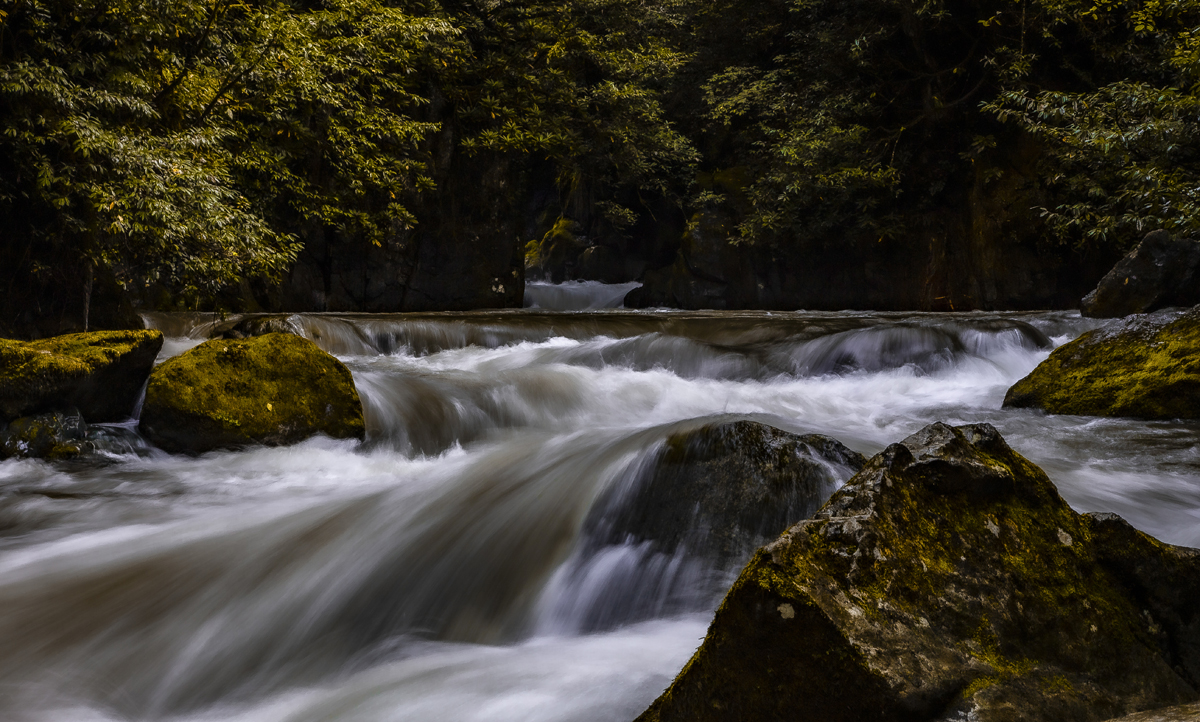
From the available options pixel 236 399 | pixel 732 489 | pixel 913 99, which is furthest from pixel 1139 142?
pixel 236 399

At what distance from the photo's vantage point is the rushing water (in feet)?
8.82

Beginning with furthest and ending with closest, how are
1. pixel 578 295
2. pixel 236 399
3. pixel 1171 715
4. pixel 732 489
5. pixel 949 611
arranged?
pixel 578 295
pixel 236 399
pixel 732 489
pixel 949 611
pixel 1171 715

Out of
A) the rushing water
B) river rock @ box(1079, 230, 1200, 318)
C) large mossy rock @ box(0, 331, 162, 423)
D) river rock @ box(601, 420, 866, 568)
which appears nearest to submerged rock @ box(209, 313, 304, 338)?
the rushing water

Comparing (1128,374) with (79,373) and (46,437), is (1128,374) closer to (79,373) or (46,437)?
(79,373)

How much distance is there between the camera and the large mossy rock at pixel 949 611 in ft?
5.17

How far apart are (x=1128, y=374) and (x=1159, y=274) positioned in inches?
159

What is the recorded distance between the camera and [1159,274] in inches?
350

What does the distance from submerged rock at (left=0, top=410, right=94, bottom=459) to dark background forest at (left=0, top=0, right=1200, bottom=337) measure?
6.49 ft

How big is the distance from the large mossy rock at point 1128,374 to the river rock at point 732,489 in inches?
161

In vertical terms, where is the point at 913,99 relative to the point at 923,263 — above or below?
above

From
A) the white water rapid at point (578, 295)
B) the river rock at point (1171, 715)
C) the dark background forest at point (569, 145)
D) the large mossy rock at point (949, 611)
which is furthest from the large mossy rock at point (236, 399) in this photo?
the white water rapid at point (578, 295)

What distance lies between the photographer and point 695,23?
19.2 m

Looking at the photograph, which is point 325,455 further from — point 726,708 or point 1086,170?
point 1086,170

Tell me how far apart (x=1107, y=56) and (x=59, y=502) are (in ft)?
53.9
